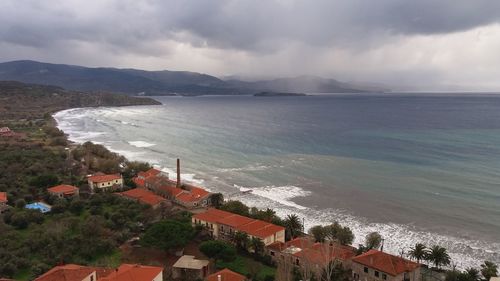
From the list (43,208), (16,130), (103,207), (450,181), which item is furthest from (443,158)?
(16,130)

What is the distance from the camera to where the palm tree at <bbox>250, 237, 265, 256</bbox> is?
3619cm

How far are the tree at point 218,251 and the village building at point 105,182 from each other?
26.3m

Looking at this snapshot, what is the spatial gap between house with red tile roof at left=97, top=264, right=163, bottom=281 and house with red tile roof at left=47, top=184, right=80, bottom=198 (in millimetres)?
Result: 25662

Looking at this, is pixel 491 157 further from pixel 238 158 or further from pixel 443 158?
pixel 238 158

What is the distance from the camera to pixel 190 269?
106ft

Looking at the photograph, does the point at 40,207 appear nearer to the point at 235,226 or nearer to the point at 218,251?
the point at 235,226

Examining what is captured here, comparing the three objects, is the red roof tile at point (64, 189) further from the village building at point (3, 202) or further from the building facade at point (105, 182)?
the village building at point (3, 202)

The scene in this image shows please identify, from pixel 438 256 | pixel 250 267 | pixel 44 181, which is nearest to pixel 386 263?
pixel 438 256

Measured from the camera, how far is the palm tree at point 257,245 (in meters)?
36.2

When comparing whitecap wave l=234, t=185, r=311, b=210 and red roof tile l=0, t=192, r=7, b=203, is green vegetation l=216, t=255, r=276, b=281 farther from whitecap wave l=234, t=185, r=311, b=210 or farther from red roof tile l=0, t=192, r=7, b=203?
red roof tile l=0, t=192, r=7, b=203

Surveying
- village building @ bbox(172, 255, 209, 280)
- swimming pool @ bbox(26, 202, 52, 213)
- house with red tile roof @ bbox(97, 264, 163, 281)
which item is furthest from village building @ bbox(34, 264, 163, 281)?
swimming pool @ bbox(26, 202, 52, 213)

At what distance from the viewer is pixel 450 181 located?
60156mm

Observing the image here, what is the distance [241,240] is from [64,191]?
26.0 metres

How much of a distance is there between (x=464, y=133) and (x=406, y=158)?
137ft
